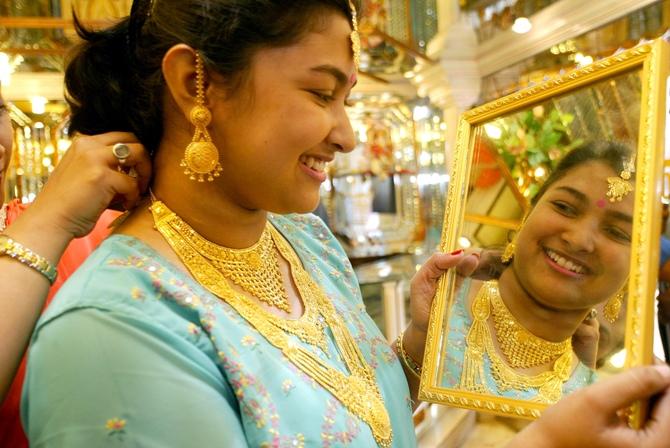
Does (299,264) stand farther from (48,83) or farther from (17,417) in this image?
(48,83)

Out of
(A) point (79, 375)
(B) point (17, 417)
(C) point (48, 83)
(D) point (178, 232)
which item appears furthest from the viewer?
(C) point (48, 83)

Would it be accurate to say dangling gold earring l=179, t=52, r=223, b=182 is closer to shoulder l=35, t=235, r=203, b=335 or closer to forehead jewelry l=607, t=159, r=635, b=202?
shoulder l=35, t=235, r=203, b=335

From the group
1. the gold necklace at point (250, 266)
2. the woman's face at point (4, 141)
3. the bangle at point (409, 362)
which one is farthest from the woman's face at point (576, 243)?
the woman's face at point (4, 141)

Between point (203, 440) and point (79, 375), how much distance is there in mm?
169

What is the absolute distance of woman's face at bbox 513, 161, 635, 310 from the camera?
0.89m

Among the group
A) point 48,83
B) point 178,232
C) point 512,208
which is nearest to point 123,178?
point 178,232

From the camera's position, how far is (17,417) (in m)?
1.08

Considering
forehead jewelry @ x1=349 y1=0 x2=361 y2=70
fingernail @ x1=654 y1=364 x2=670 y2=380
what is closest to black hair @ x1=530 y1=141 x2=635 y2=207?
fingernail @ x1=654 y1=364 x2=670 y2=380

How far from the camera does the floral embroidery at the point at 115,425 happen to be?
0.71m

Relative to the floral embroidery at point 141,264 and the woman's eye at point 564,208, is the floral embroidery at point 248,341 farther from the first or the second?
the woman's eye at point 564,208

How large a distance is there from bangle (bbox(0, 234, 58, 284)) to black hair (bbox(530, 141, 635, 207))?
83cm

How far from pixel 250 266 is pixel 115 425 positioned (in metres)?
0.38

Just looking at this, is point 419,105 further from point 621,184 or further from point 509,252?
point 621,184

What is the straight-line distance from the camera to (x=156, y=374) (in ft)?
2.45
